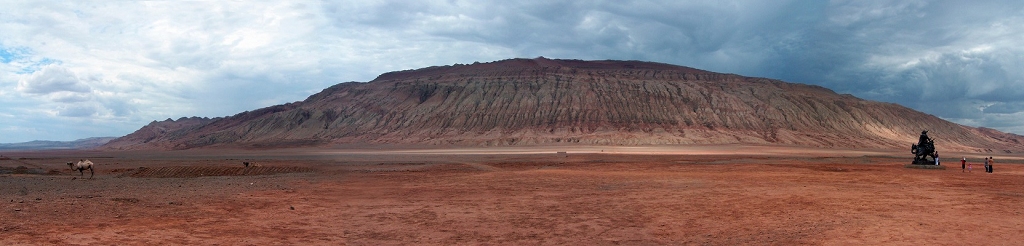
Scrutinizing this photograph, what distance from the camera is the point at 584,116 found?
116 metres

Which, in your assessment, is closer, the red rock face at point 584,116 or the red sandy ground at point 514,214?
the red sandy ground at point 514,214

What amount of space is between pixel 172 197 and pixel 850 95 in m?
147

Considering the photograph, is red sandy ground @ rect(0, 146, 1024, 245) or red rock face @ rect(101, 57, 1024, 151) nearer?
red sandy ground @ rect(0, 146, 1024, 245)

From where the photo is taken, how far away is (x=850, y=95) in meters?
138

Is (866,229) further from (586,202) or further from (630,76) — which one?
(630,76)

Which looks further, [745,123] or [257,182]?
[745,123]

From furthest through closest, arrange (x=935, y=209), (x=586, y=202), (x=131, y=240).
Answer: (x=586, y=202)
(x=935, y=209)
(x=131, y=240)

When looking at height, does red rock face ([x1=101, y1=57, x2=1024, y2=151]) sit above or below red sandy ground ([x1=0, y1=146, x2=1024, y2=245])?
above

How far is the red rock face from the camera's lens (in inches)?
4213

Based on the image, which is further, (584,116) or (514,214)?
(584,116)

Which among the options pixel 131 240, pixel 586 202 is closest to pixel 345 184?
pixel 586 202

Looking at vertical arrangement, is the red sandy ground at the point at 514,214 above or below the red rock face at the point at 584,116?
below

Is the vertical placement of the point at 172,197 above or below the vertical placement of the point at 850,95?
below

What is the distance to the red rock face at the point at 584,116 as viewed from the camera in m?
107
